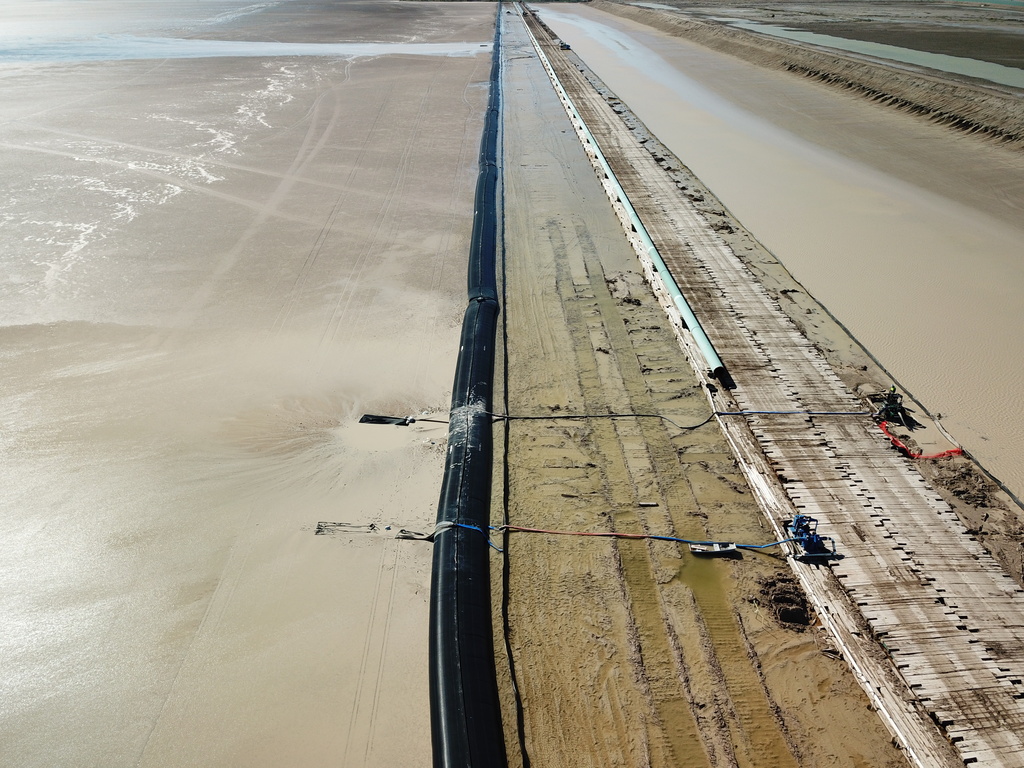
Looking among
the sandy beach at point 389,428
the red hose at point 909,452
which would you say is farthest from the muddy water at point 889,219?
the red hose at point 909,452

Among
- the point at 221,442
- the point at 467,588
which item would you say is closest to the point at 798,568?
the point at 467,588

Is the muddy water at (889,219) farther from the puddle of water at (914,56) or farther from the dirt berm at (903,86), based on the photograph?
the puddle of water at (914,56)

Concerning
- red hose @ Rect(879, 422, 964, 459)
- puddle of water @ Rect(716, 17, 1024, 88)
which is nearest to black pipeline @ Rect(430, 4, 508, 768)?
red hose @ Rect(879, 422, 964, 459)

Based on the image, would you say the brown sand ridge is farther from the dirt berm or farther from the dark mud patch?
the dirt berm

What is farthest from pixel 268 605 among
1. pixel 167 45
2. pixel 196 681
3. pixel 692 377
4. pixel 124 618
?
pixel 167 45

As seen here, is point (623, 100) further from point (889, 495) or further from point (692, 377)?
point (889, 495)
